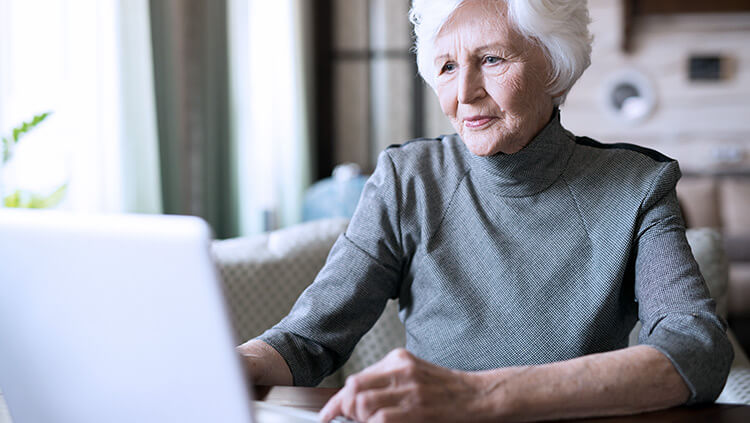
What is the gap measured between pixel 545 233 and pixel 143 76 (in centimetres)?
176

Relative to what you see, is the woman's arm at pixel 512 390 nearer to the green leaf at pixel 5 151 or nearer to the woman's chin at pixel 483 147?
the woman's chin at pixel 483 147

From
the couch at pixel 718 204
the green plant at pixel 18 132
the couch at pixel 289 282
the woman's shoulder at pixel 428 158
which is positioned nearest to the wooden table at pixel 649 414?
the woman's shoulder at pixel 428 158

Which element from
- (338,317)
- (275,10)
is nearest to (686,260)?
(338,317)

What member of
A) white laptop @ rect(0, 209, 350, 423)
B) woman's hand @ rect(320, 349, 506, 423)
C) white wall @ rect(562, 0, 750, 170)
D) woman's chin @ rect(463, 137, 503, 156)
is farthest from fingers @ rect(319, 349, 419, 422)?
white wall @ rect(562, 0, 750, 170)

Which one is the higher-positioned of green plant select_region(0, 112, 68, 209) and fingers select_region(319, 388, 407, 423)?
green plant select_region(0, 112, 68, 209)

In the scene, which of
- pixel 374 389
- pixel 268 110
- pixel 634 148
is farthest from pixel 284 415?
pixel 268 110

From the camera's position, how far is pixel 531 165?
3.65 ft

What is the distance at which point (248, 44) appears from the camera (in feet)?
11.6

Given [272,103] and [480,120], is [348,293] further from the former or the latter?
[272,103]

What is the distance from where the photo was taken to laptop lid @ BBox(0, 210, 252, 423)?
52 cm

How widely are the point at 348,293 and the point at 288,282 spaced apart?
0.58 meters

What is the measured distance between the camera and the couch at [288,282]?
1596mm

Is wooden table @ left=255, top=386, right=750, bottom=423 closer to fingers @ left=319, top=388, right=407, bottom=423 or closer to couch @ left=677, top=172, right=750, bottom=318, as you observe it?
fingers @ left=319, top=388, right=407, bottom=423

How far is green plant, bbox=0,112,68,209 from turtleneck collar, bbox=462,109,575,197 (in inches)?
40.1
